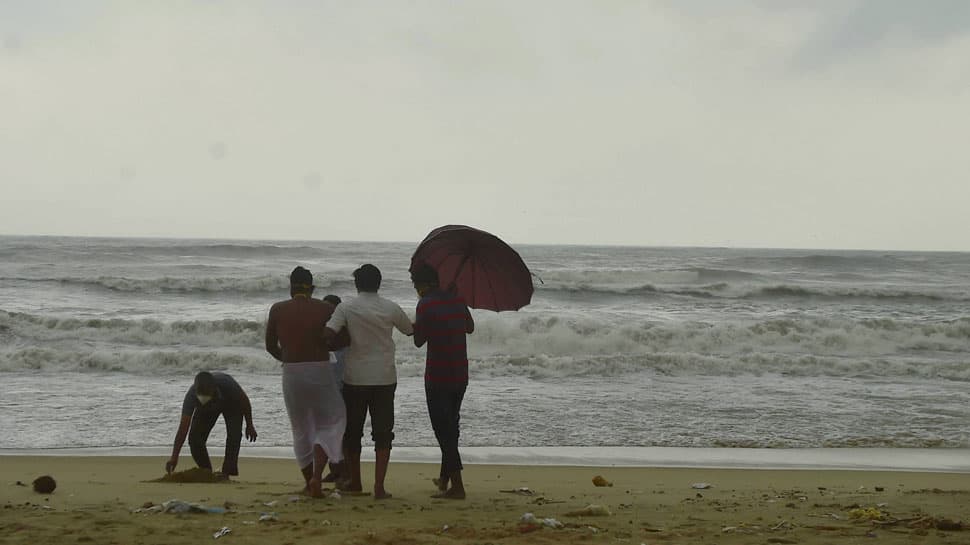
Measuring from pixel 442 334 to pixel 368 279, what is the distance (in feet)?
2.03

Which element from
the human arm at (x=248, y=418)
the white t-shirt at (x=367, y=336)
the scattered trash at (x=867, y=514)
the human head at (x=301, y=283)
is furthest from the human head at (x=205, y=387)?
the scattered trash at (x=867, y=514)

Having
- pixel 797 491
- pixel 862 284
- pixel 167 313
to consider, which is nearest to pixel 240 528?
pixel 797 491

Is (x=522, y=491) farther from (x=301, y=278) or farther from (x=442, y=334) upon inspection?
(x=301, y=278)

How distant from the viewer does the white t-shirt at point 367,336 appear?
600 cm

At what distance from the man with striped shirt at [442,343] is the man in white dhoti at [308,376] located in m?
0.62

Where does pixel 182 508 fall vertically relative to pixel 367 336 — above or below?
below

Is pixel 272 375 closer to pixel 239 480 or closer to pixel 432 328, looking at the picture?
pixel 239 480

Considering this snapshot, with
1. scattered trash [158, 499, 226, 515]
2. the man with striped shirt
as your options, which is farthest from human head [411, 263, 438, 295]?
scattered trash [158, 499, 226, 515]

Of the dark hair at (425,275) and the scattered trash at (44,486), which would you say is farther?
the scattered trash at (44,486)

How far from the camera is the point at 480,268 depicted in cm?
661

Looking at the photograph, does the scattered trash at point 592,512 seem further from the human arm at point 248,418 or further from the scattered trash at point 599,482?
the human arm at point 248,418

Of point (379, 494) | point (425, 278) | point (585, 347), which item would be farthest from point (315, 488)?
point (585, 347)

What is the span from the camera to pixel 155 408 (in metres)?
11.1

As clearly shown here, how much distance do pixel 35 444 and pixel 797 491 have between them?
7163 millimetres
